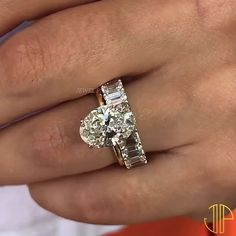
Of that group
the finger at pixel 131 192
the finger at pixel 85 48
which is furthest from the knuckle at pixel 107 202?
the finger at pixel 85 48

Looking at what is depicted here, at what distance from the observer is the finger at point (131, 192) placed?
0.51 m

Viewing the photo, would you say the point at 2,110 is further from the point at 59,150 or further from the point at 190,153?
the point at 190,153

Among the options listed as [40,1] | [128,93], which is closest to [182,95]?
[128,93]

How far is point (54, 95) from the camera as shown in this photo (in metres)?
0.48

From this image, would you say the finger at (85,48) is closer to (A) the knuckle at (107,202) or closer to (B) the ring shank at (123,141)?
(B) the ring shank at (123,141)

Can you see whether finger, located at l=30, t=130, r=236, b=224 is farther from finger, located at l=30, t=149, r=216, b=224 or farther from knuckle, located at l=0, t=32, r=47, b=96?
knuckle, located at l=0, t=32, r=47, b=96

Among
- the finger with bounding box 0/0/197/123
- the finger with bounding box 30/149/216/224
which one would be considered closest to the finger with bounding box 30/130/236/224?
the finger with bounding box 30/149/216/224

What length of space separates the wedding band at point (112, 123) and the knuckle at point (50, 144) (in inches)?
1.2

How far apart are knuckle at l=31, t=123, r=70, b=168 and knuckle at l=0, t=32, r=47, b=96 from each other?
0.05 meters

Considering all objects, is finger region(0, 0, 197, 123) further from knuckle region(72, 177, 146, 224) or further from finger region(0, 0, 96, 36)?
knuckle region(72, 177, 146, 224)

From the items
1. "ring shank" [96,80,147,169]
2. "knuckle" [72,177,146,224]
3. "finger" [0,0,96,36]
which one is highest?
"finger" [0,0,96,36]

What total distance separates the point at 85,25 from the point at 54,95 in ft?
0.25

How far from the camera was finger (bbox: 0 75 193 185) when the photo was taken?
19.1 inches

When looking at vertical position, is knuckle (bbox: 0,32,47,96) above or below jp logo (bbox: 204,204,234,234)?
above
